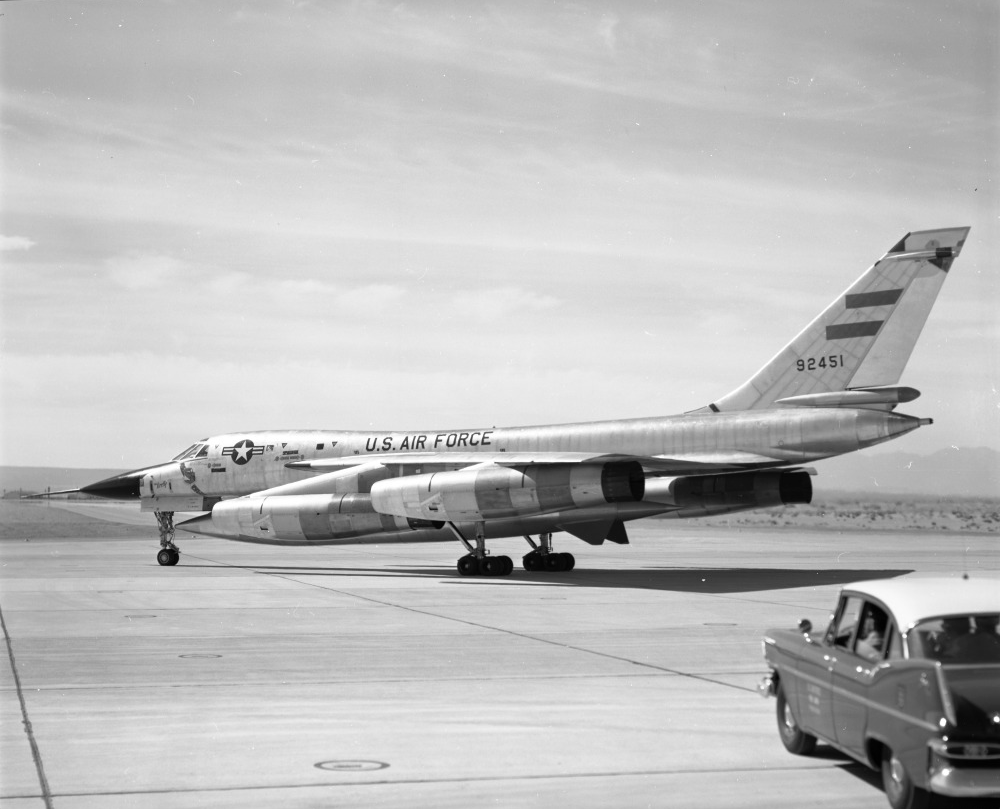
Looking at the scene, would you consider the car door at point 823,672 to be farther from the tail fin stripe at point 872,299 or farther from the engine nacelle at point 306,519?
the engine nacelle at point 306,519

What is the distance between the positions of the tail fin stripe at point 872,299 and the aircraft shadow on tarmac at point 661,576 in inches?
208

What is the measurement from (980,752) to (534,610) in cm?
1251

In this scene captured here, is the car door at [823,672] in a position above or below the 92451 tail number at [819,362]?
below

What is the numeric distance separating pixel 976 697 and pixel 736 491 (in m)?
19.4

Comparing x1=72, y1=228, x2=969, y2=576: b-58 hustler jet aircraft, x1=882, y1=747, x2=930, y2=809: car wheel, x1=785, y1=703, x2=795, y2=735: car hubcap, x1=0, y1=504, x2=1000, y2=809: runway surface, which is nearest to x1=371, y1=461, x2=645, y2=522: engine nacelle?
x1=72, y1=228, x2=969, y2=576: b-58 hustler jet aircraft

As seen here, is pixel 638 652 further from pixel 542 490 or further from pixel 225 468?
pixel 225 468

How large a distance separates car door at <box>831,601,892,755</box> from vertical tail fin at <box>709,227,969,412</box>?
17.6 m

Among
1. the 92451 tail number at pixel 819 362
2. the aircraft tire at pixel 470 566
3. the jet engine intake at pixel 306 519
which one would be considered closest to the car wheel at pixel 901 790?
the 92451 tail number at pixel 819 362

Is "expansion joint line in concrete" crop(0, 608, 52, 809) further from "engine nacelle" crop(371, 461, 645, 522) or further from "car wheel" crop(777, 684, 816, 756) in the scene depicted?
"engine nacelle" crop(371, 461, 645, 522)

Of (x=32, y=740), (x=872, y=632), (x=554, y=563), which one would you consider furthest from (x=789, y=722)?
(x=554, y=563)

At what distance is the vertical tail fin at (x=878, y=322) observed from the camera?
24.1 meters

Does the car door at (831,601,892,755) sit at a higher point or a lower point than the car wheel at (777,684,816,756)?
higher

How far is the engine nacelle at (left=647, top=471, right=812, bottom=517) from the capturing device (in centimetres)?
2494

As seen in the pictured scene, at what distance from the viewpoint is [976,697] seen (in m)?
6.24
